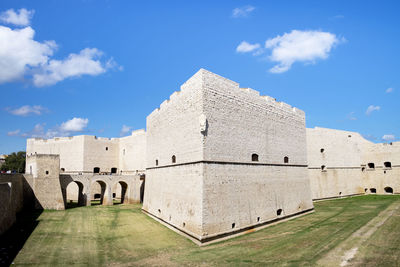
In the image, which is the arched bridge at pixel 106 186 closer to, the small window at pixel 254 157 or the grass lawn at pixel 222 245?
the grass lawn at pixel 222 245

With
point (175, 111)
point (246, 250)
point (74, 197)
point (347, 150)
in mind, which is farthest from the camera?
point (74, 197)

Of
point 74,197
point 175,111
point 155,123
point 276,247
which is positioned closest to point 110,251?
point 276,247

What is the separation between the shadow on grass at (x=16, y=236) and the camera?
34.2 ft

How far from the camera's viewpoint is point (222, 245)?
38.4 ft

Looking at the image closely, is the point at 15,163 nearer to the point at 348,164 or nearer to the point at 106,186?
the point at 106,186

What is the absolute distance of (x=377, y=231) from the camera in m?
11.6

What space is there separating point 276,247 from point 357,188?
79.7 feet

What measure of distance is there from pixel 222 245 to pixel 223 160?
3.95m

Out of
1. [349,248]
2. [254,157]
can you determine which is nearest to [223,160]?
[254,157]

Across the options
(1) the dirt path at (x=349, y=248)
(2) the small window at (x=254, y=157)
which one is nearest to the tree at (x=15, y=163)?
(2) the small window at (x=254, y=157)

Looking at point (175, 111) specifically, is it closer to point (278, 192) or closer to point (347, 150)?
point (278, 192)

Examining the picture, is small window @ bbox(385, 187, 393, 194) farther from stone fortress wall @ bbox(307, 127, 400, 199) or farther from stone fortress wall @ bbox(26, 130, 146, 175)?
stone fortress wall @ bbox(26, 130, 146, 175)

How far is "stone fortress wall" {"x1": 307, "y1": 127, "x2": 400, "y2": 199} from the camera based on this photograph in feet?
86.0

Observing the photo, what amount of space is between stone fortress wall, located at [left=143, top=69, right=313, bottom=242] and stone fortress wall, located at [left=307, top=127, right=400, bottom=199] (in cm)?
794
